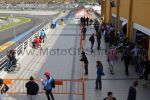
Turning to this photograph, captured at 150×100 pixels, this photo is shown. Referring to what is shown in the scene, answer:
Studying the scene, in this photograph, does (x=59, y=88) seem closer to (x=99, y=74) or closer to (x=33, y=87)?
(x=99, y=74)

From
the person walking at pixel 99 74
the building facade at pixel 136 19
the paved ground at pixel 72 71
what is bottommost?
the paved ground at pixel 72 71

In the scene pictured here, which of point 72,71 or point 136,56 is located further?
point 72,71

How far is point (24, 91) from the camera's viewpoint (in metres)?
16.1

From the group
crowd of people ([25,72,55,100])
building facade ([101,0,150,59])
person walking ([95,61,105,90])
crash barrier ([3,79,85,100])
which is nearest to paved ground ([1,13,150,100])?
person walking ([95,61,105,90])

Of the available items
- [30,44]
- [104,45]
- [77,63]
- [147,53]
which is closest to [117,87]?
[147,53]

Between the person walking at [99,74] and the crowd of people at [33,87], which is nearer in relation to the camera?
the crowd of people at [33,87]

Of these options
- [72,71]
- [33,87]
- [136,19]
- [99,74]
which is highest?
[136,19]

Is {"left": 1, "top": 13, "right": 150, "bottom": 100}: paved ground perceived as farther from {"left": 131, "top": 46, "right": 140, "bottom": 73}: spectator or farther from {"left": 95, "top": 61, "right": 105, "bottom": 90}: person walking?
{"left": 131, "top": 46, "right": 140, "bottom": 73}: spectator

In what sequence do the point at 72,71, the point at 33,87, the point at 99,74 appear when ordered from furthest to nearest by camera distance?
the point at 72,71, the point at 99,74, the point at 33,87

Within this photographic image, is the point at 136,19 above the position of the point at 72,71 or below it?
above

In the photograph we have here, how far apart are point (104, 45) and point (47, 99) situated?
15.3 meters

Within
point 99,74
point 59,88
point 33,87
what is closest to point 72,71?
point 59,88

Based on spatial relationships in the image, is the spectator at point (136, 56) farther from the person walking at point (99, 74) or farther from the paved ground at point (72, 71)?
the person walking at point (99, 74)

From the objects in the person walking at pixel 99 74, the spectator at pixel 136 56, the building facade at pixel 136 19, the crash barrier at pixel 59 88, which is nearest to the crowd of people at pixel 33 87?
the crash barrier at pixel 59 88
